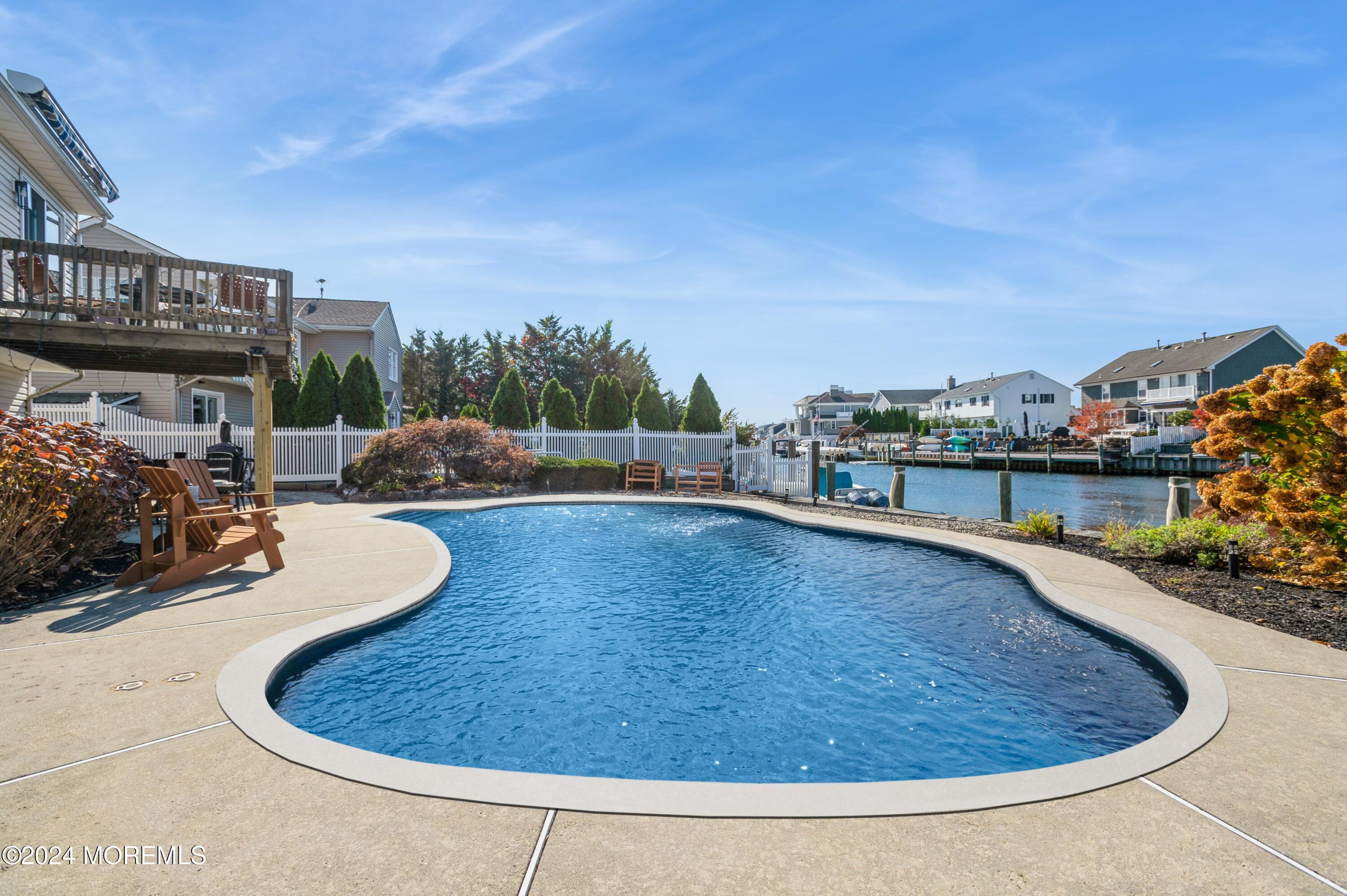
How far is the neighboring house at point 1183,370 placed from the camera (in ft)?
142

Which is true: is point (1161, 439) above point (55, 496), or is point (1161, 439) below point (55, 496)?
above

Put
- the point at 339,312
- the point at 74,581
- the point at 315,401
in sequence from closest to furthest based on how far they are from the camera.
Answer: the point at 74,581, the point at 315,401, the point at 339,312

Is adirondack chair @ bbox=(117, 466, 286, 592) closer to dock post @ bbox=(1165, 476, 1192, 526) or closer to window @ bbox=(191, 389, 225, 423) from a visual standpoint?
dock post @ bbox=(1165, 476, 1192, 526)

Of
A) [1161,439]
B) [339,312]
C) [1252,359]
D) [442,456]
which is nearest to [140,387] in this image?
[339,312]

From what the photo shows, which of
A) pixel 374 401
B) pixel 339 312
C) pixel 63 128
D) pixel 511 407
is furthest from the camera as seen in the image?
pixel 339 312

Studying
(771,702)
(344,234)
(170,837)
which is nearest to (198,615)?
(170,837)

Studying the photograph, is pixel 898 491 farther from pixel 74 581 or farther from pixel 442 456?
pixel 74 581

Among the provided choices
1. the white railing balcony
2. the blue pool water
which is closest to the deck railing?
the blue pool water

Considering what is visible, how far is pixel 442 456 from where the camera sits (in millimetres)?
16891

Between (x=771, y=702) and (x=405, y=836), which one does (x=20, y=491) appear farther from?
(x=771, y=702)

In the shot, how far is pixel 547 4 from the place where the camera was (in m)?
8.15

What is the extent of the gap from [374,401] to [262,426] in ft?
34.9

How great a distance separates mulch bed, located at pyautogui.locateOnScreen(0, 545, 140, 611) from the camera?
5.42 m

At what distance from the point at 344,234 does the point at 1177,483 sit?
1612 cm
